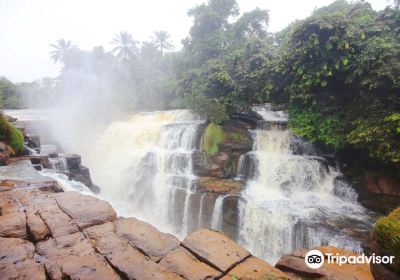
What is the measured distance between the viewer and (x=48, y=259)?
225 cm

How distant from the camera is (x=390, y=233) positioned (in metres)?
2.02

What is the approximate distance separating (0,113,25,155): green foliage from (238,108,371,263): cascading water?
8407 mm

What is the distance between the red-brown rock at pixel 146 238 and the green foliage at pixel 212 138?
8070 millimetres

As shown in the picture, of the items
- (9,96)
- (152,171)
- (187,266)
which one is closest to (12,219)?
(187,266)

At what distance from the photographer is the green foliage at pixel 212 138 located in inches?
434

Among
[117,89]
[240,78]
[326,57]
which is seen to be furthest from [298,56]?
[117,89]

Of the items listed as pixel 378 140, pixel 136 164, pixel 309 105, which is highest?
pixel 309 105

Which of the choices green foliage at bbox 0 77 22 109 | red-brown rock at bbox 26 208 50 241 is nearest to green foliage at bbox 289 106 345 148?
red-brown rock at bbox 26 208 50 241

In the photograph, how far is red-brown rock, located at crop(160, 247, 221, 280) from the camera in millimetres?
2135

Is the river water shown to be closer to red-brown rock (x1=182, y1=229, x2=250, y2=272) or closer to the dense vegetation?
the dense vegetation

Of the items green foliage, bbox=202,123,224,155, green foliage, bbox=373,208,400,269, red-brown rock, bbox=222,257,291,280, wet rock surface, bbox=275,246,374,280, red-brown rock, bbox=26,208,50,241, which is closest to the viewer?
green foliage, bbox=373,208,400,269

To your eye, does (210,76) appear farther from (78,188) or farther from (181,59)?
(181,59)

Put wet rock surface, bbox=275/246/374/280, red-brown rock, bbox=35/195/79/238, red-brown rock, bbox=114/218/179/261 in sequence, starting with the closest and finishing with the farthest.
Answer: wet rock surface, bbox=275/246/374/280, red-brown rock, bbox=114/218/179/261, red-brown rock, bbox=35/195/79/238

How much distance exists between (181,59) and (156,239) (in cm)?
2103
